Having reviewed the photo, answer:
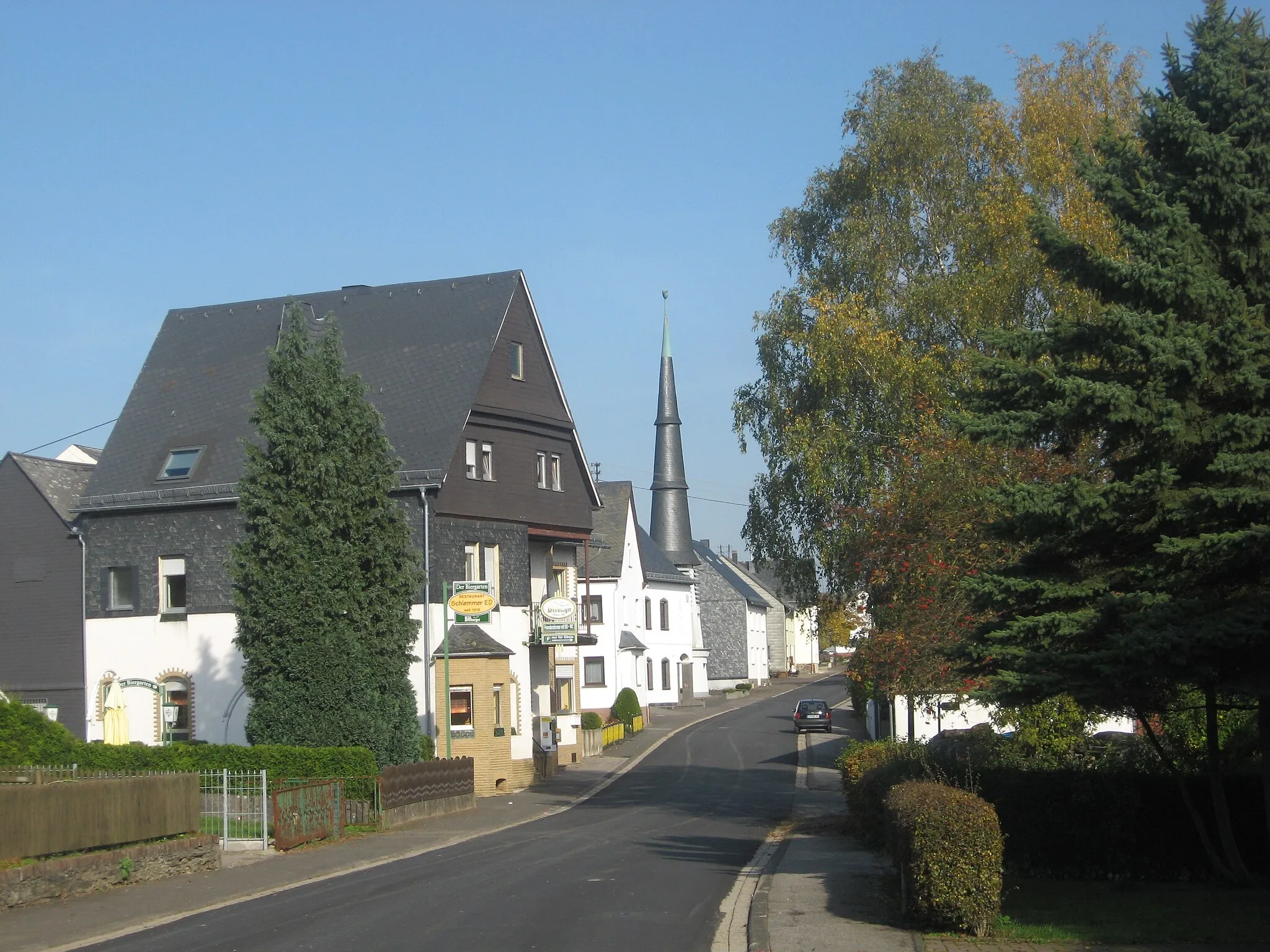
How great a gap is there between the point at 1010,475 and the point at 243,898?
1310 centimetres

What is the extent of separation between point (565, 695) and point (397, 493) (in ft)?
41.7

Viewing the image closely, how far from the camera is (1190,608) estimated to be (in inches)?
475

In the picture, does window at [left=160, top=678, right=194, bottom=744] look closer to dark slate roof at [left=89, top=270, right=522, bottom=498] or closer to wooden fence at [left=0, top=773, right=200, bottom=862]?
dark slate roof at [left=89, top=270, right=522, bottom=498]

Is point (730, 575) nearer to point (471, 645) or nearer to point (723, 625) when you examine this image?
point (723, 625)

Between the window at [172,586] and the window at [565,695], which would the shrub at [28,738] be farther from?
the window at [565,695]

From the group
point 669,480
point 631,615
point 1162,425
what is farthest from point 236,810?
point 669,480

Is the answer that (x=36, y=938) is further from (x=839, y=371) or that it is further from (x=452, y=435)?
(x=452, y=435)

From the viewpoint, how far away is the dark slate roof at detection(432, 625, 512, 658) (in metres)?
32.7

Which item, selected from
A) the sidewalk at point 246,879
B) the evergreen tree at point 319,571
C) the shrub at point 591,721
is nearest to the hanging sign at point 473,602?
the evergreen tree at point 319,571

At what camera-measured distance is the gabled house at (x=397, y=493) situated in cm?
3428

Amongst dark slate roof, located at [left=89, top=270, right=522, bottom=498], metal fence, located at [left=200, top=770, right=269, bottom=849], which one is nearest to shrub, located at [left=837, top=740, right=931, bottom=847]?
metal fence, located at [left=200, top=770, right=269, bottom=849]

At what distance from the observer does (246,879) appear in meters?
18.8

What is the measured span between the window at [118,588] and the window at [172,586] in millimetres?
904

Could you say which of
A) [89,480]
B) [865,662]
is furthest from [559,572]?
[865,662]
